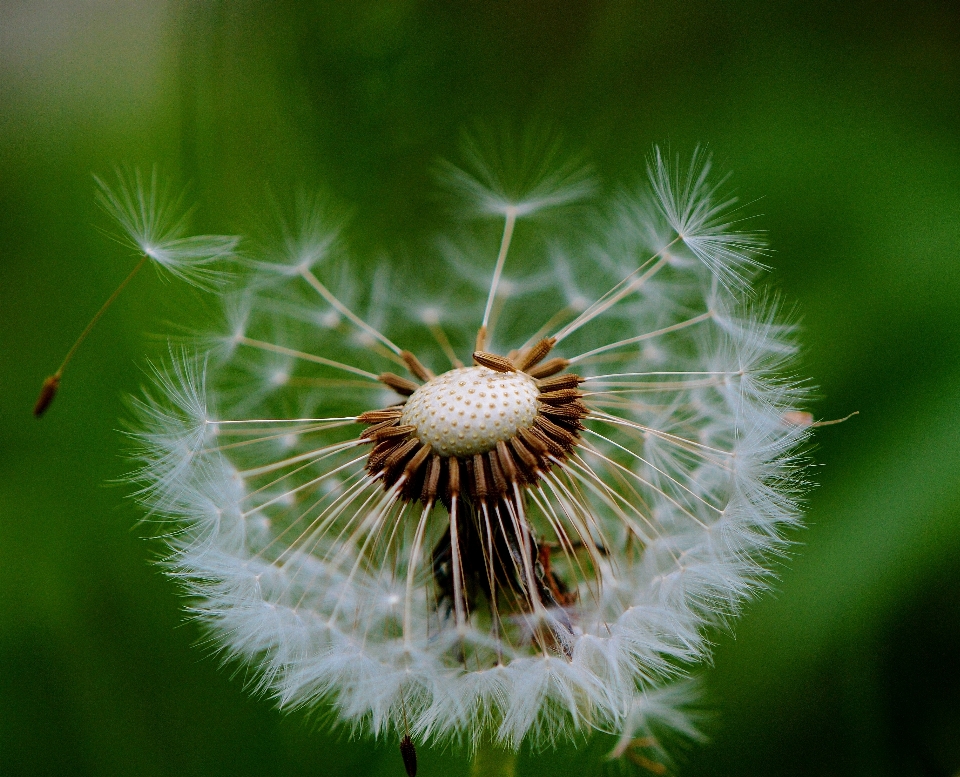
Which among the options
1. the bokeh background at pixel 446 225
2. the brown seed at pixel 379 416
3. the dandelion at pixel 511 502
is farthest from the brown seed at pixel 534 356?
the bokeh background at pixel 446 225

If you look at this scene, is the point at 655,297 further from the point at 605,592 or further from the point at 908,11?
the point at 908,11

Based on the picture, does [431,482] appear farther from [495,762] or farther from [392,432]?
[495,762]

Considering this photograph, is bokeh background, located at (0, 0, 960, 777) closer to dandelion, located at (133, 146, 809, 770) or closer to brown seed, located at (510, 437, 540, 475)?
dandelion, located at (133, 146, 809, 770)

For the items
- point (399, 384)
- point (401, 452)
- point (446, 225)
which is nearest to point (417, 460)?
point (401, 452)

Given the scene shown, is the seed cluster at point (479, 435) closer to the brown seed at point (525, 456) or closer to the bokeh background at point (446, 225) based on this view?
the brown seed at point (525, 456)

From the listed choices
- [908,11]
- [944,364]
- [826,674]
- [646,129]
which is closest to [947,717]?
[826,674]

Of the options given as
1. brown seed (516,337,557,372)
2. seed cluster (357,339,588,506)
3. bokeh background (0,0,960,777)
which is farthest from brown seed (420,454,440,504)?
bokeh background (0,0,960,777)
